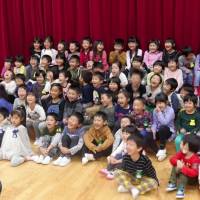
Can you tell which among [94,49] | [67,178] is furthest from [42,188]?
[94,49]

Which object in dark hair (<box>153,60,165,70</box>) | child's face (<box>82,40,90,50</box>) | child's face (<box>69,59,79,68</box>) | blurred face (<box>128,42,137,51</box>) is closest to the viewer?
dark hair (<box>153,60,165,70</box>)

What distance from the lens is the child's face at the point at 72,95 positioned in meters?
3.88

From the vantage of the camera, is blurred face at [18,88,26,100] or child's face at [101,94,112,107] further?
blurred face at [18,88,26,100]

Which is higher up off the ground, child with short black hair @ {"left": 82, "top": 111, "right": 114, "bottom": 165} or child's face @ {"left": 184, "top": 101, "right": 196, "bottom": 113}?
child's face @ {"left": 184, "top": 101, "right": 196, "bottom": 113}

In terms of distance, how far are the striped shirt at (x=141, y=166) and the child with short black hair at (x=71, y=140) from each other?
27.3 inches

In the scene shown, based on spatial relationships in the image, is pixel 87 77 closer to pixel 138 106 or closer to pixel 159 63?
pixel 159 63

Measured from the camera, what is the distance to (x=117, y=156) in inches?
126

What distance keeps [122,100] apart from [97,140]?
0.46 metres

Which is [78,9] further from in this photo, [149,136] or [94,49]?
[149,136]

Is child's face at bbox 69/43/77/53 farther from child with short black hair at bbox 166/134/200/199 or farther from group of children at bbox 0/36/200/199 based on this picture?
child with short black hair at bbox 166/134/200/199

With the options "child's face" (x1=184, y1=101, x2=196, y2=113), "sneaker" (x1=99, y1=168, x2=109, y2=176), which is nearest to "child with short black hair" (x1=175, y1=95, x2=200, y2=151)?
"child's face" (x1=184, y1=101, x2=196, y2=113)

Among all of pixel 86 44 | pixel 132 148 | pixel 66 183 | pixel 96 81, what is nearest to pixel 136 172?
pixel 132 148

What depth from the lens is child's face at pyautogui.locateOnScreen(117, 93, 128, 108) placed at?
12.1 feet

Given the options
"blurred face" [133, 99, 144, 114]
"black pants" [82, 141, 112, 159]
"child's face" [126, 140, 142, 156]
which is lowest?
"black pants" [82, 141, 112, 159]
